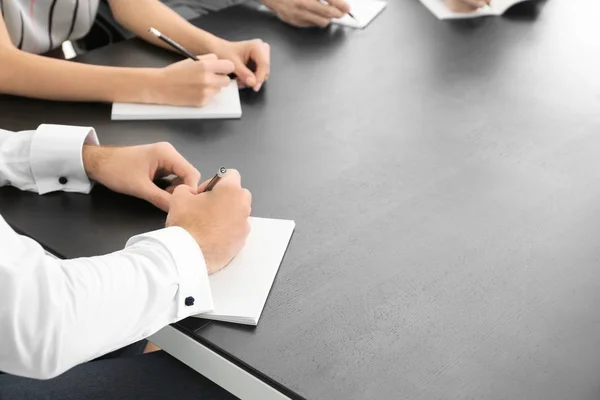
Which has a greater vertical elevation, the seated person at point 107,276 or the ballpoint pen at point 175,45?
the ballpoint pen at point 175,45

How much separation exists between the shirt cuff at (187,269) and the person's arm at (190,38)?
500mm

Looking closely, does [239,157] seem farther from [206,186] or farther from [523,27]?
[523,27]

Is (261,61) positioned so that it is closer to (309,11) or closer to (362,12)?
(309,11)

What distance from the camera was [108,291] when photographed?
0.87m

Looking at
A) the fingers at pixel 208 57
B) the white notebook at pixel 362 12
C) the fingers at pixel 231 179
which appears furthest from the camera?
the white notebook at pixel 362 12

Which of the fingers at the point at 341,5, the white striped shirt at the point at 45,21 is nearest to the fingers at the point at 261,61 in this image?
the fingers at the point at 341,5

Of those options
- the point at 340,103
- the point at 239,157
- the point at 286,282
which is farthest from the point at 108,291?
the point at 340,103

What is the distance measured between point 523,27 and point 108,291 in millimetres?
1225

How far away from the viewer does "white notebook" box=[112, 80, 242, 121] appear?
4.13ft

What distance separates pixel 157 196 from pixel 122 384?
28cm

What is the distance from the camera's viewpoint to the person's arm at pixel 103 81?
127 centimetres

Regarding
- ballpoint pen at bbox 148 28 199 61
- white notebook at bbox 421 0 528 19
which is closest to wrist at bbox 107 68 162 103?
ballpoint pen at bbox 148 28 199 61

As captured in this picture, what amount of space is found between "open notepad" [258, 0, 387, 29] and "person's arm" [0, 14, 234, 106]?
1.50 ft

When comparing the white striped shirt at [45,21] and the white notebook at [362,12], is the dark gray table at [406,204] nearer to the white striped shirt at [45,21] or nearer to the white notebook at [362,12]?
the white notebook at [362,12]
